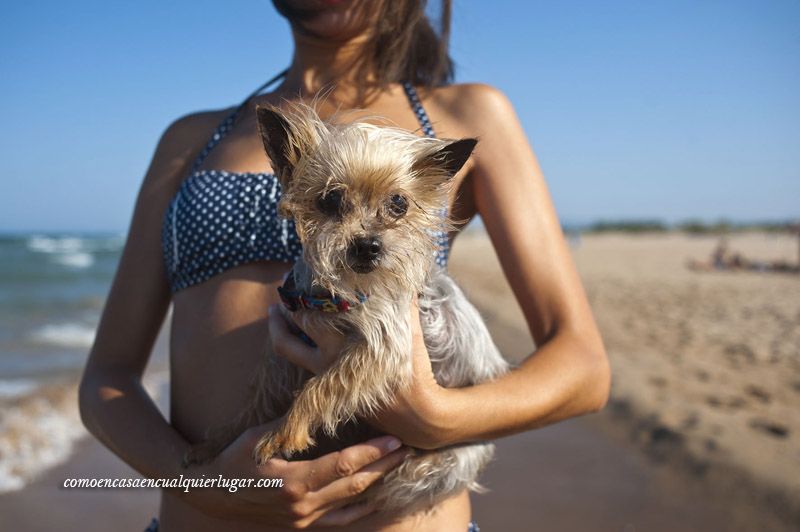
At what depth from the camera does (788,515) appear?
4.92 meters

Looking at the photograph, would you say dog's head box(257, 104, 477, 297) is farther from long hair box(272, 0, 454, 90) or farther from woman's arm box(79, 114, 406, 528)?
long hair box(272, 0, 454, 90)

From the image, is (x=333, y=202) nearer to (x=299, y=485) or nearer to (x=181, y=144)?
(x=299, y=485)

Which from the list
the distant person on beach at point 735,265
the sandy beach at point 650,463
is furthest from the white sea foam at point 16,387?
the distant person on beach at point 735,265

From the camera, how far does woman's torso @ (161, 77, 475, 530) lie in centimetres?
235

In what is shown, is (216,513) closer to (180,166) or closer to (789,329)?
(180,166)

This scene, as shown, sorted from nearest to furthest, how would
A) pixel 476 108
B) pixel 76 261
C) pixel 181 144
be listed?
pixel 476 108 → pixel 181 144 → pixel 76 261

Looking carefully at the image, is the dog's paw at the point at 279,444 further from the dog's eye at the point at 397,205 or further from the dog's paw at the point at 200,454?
the dog's eye at the point at 397,205

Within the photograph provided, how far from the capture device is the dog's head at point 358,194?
174 cm

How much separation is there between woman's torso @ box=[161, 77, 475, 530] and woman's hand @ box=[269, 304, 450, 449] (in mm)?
357

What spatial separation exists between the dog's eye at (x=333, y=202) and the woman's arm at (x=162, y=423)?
805 millimetres

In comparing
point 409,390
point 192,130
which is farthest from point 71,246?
point 409,390

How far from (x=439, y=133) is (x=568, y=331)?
37.7 inches

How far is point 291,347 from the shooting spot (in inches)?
79.3

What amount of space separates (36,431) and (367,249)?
7.56m
